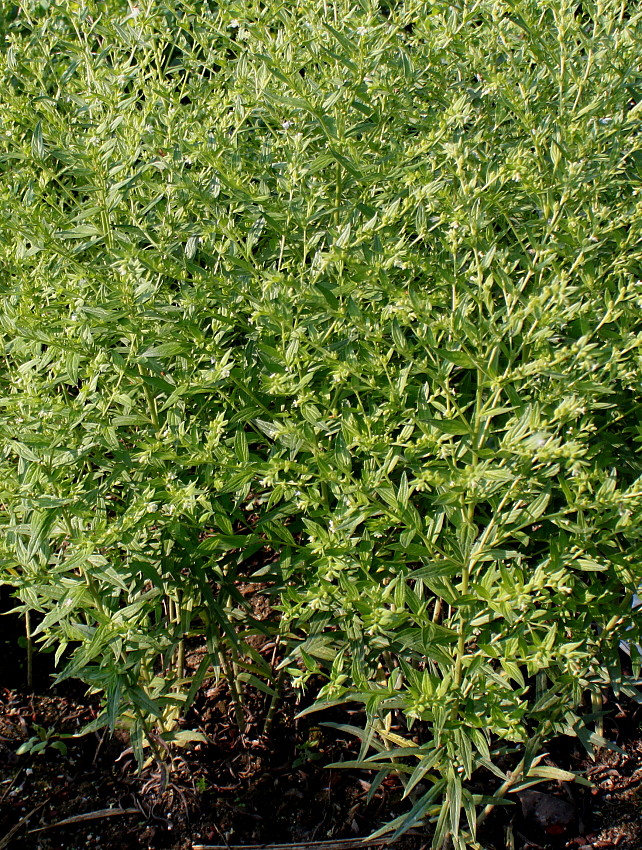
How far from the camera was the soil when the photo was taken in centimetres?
301

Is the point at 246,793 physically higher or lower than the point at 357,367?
lower

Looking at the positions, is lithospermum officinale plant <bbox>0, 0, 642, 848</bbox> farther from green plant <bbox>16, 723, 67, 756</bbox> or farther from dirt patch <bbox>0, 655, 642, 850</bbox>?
green plant <bbox>16, 723, 67, 756</bbox>

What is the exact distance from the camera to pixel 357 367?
2316 mm

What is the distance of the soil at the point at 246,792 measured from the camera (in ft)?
9.87

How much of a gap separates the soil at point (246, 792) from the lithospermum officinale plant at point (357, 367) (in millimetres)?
334

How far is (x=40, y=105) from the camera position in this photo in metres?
2.87

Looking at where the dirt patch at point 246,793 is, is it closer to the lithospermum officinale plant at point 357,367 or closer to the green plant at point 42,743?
the green plant at point 42,743

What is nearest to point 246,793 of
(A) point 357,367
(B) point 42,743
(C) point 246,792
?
(C) point 246,792

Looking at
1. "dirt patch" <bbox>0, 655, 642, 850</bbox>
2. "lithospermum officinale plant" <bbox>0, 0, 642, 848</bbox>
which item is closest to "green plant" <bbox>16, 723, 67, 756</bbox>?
"dirt patch" <bbox>0, 655, 642, 850</bbox>

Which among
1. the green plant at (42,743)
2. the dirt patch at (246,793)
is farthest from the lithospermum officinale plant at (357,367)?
the green plant at (42,743)

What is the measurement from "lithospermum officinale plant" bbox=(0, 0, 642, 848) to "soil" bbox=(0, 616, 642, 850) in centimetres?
33

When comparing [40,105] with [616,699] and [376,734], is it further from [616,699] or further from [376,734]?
[616,699]

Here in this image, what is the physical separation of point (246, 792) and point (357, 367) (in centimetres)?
179

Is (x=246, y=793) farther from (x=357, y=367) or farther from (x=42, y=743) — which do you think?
(x=357, y=367)
